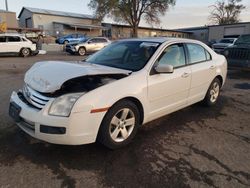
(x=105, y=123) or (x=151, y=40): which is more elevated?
(x=151, y=40)

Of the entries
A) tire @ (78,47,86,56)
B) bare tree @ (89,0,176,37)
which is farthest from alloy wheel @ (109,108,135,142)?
bare tree @ (89,0,176,37)

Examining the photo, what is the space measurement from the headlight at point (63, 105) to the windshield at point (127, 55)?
1.21m

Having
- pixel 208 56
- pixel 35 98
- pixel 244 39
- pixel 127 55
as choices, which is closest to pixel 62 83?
pixel 35 98

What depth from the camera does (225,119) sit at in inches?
191

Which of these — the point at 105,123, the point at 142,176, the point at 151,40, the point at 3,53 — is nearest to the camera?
the point at 142,176

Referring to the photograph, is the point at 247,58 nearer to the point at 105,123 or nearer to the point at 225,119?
the point at 225,119

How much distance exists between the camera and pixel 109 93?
3.18m

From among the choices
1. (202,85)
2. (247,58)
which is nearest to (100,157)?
(202,85)

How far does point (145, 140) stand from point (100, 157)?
0.85 metres

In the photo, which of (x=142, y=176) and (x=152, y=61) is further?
(x=152, y=61)

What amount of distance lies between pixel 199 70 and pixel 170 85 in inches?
39.9

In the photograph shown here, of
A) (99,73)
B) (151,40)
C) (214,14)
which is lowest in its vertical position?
(99,73)

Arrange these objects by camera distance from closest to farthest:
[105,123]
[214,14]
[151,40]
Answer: [105,123], [151,40], [214,14]

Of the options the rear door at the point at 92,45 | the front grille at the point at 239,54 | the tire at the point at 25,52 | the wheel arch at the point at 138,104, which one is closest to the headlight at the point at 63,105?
the wheel arch at the point at 138,104
